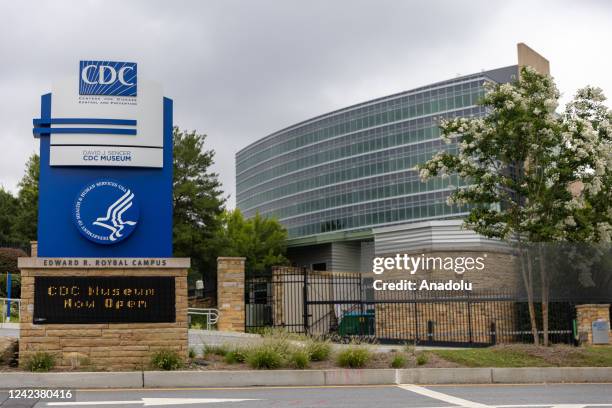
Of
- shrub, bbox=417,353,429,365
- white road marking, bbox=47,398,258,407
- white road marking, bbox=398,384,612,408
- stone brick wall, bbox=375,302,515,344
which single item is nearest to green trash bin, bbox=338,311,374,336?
stone brick wall, bbox=375,302,515,344

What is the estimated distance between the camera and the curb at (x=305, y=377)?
12.8m

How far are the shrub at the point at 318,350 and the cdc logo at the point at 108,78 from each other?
6071 mm

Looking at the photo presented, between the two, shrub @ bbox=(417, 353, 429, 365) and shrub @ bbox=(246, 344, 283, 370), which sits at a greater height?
shrub @ bbox=(246, 344, 283, 370)

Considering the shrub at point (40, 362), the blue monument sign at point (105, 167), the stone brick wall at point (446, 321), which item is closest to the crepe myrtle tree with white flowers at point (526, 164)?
the stone brick wall at point (446, 321)

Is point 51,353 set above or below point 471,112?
below

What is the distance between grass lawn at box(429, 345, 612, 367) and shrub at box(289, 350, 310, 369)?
3.14m

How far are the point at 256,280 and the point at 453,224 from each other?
18730mm

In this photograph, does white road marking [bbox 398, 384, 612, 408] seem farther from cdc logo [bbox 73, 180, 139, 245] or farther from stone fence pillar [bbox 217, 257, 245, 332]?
stone fence pillar [bbox 217, 257, 245, 332]

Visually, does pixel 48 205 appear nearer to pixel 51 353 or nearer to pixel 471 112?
pixel 51 353

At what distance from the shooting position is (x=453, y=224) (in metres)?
42.2

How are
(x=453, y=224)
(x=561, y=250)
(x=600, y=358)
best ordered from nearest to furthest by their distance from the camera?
1. (x=600, y=358)
2. (x=561, y=250)
3. (x=453, y=224)

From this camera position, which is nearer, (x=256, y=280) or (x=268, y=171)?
(x=256, y=280)

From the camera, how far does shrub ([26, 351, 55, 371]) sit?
13.2 metres

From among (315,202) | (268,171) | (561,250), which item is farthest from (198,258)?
(268,171)
